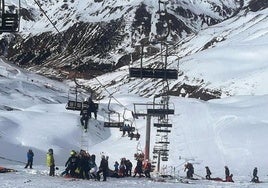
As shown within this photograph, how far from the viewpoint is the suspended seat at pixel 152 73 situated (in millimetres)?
26875

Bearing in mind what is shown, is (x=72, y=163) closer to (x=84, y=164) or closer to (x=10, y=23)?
(x=84, y=164)

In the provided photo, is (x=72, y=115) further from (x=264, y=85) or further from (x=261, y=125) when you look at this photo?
(x=264, y=85)

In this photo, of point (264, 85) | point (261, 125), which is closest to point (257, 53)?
point (264, 85)

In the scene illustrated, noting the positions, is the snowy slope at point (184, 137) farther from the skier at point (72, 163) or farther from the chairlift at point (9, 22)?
the chairlift at point (9, 22)

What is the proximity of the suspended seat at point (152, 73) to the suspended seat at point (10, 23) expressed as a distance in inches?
407

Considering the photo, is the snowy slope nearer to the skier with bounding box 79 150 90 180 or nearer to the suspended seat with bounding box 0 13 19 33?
the skier with bounding box 79 150 90 180

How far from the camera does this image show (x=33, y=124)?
75.3m

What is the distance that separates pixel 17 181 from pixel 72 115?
203ft

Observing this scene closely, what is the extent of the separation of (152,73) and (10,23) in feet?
37.7

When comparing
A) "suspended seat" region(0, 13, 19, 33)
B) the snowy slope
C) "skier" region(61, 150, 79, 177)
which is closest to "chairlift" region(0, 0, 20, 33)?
"suspended seat" region(0, 13, 19, 33)

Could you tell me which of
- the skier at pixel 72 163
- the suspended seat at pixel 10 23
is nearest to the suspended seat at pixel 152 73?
the skier at pixel 72 163

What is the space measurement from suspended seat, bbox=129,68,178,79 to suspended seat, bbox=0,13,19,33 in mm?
10330

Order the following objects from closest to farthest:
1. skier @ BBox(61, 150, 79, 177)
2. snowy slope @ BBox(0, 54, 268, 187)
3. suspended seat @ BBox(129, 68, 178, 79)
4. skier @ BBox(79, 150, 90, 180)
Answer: skier @ BBox(79, 150, 90, 180) → skier @ BBox(61, 150, 79, 177) → suspended seat @ BBox(129, 68, 178, 79) → snowy slope @ BBox(0, 54, 268, 187)

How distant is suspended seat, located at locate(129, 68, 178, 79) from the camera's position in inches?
1058
